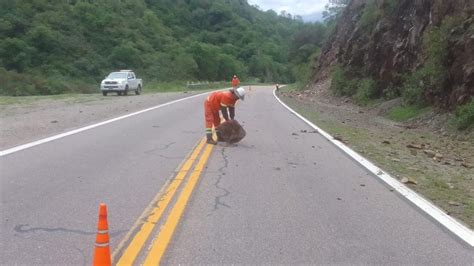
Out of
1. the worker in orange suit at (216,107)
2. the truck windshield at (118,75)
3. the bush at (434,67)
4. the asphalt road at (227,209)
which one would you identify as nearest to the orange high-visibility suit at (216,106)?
the worker in orange suit at (216,107)

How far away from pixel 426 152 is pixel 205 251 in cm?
886

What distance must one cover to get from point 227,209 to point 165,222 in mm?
965

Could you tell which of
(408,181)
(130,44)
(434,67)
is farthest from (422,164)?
(130,44)

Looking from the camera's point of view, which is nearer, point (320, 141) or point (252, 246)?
point (252, 246)

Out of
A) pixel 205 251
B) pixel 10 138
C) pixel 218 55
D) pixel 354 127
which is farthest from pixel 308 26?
pixel 205 251

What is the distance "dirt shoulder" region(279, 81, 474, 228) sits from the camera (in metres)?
8.36

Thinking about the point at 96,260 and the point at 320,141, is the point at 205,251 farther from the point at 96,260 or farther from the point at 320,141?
the point at 320,141

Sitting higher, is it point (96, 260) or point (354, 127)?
point (96, 260)

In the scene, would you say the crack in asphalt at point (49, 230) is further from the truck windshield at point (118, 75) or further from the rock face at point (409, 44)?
the truck windshield at point (118, 75)

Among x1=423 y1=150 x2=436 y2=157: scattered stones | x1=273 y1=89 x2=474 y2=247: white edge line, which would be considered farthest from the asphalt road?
x1=423 y1=150 x2=436 y2=157: scattered stones

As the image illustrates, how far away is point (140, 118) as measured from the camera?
63.6 ft

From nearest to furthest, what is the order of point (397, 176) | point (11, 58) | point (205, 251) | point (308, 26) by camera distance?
point (205, 251)
point (397, 176)
point (11, 58)
point (308, 26)

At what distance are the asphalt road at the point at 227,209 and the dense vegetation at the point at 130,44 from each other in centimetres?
3330

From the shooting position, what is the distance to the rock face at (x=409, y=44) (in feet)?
59.0
